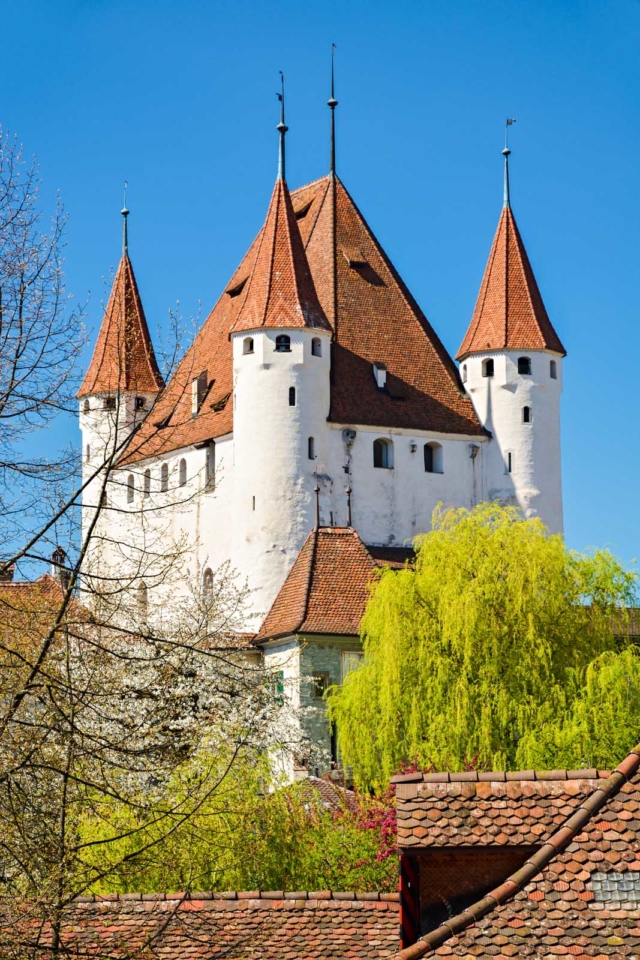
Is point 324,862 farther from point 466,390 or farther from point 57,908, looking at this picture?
point 466,390

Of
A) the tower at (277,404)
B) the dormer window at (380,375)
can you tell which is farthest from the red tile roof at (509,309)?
the tower at (277,404)

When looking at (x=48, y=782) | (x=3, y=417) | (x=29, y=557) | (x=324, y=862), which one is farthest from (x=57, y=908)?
(x=324, y=862)

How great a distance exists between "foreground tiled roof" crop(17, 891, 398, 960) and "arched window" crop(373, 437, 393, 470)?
44.7m

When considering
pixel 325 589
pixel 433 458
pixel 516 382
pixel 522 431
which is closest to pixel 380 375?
pixel 433 458

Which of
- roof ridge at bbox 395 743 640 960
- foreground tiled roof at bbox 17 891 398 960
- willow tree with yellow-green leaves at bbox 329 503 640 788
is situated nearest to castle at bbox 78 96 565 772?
willow tree with yellow-green leaves at bbox 329 503 640 788

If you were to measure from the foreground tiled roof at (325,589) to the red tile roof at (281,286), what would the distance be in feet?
35.3

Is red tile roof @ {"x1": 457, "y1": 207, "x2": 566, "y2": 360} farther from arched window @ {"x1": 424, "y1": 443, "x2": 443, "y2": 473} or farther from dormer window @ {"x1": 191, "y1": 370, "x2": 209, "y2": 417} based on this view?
dormer window @ {"x1": 191, "y1": 370, "x2": 209, "y2": 417}

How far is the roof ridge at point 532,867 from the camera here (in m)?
19.0

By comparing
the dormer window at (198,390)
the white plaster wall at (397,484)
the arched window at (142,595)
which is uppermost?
the dormer window at (198,390)

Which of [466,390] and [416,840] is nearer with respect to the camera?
[416,840]

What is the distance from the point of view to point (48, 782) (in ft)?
70.0

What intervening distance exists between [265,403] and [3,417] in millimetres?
47678

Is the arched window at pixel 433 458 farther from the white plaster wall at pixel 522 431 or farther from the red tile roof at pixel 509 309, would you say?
the red tile roof at pixel 509 309

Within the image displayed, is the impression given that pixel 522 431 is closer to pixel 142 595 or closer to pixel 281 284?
pixel 281 284
